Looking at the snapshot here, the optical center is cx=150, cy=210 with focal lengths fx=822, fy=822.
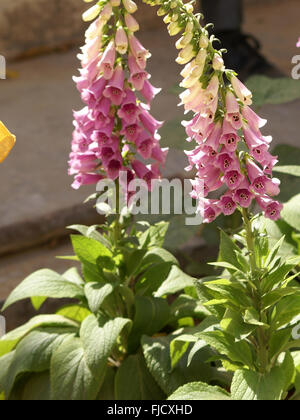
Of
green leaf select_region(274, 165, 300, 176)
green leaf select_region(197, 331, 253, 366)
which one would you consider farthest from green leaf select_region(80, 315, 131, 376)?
green leaf select_region(274, 165, 300, 176)

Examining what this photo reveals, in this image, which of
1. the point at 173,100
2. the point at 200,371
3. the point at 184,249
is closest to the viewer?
the point at 200,371

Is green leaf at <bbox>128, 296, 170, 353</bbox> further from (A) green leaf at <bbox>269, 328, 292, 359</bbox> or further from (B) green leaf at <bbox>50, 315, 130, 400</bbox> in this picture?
(A) green leaf at <bbox>269, 328, 292, 359</bbox>

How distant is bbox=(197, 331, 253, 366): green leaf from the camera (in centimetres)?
213

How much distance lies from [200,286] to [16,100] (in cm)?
265

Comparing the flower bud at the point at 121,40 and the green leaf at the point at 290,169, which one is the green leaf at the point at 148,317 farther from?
the flower bud at the point at 121,40

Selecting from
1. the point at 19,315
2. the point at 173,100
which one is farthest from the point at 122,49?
the point at 173,100

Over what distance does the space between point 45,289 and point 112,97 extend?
670 mm

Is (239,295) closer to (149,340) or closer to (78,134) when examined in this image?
(149,340)

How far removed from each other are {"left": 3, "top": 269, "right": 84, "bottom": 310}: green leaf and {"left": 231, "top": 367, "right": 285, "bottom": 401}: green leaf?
66 centimetres

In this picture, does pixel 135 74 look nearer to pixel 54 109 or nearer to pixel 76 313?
pixel 76 313

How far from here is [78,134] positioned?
7.86 feet

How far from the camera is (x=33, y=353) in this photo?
8.31 ft

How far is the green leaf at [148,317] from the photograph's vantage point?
8.30ft

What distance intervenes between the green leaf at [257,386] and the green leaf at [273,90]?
→ 3.71ft
